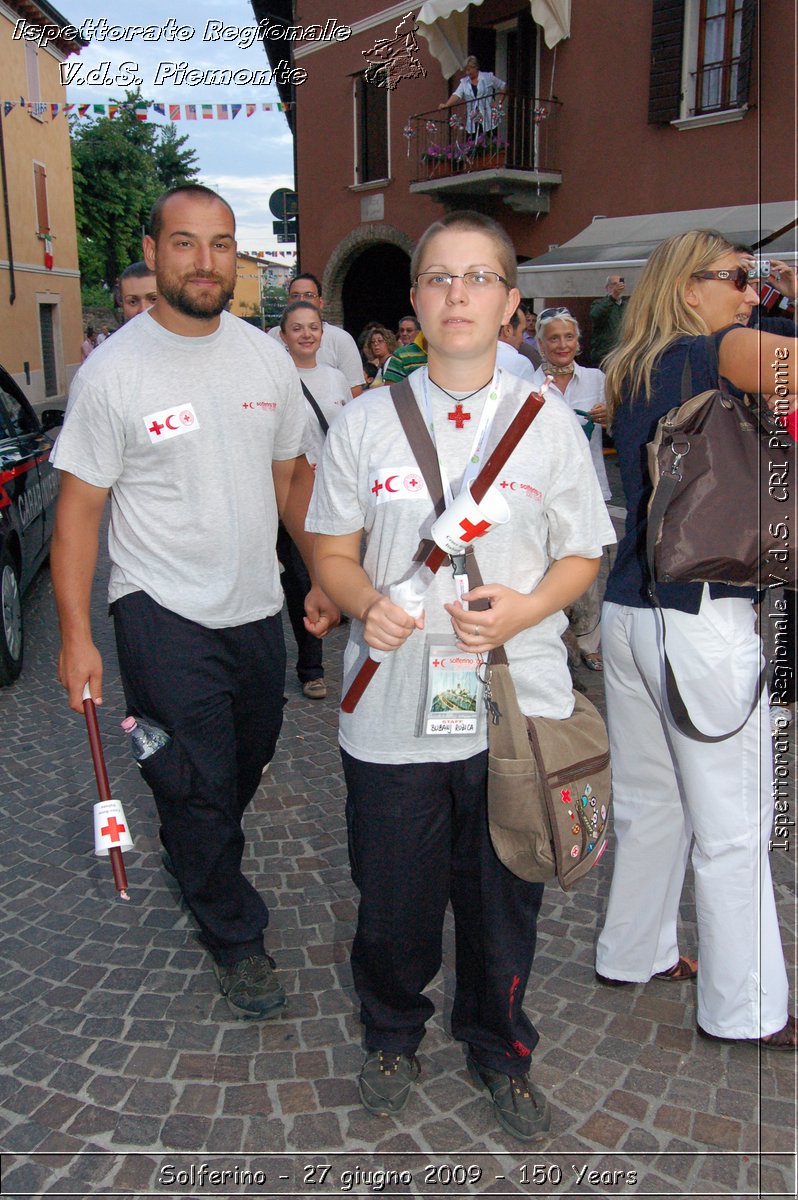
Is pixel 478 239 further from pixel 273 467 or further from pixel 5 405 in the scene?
pixel 5 405

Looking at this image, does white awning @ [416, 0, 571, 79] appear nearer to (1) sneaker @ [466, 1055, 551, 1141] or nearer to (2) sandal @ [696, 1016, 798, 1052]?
(2) sandal @ [696, 1016, 798, 1052]

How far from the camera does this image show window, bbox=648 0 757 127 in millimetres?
11391

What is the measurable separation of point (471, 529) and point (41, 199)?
97.2 feet

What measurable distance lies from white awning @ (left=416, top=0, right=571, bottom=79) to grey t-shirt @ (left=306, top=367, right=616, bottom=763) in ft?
44.5

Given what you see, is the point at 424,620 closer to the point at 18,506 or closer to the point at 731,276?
the point at 731,276

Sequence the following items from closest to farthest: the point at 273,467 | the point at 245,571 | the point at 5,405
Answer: the point at 245,571, the point at 273,467, the point at 5,405

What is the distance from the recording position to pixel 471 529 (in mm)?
1777

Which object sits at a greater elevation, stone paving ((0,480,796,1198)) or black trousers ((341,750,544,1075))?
black trousers ((341,750,544,1075))

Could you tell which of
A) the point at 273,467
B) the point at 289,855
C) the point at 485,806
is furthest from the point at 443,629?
the point at 289,855

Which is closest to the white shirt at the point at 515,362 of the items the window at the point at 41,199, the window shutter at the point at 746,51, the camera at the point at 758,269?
the camera at the point at 758,269

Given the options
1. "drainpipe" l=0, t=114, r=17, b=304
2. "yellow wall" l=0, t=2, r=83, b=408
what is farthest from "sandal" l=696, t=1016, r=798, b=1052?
"drainpipe" l=0, t=114, r=17, b=304

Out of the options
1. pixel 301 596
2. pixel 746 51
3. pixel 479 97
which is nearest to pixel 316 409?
pixel 301 596

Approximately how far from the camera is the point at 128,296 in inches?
165

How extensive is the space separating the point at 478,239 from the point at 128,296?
8.70 feet
